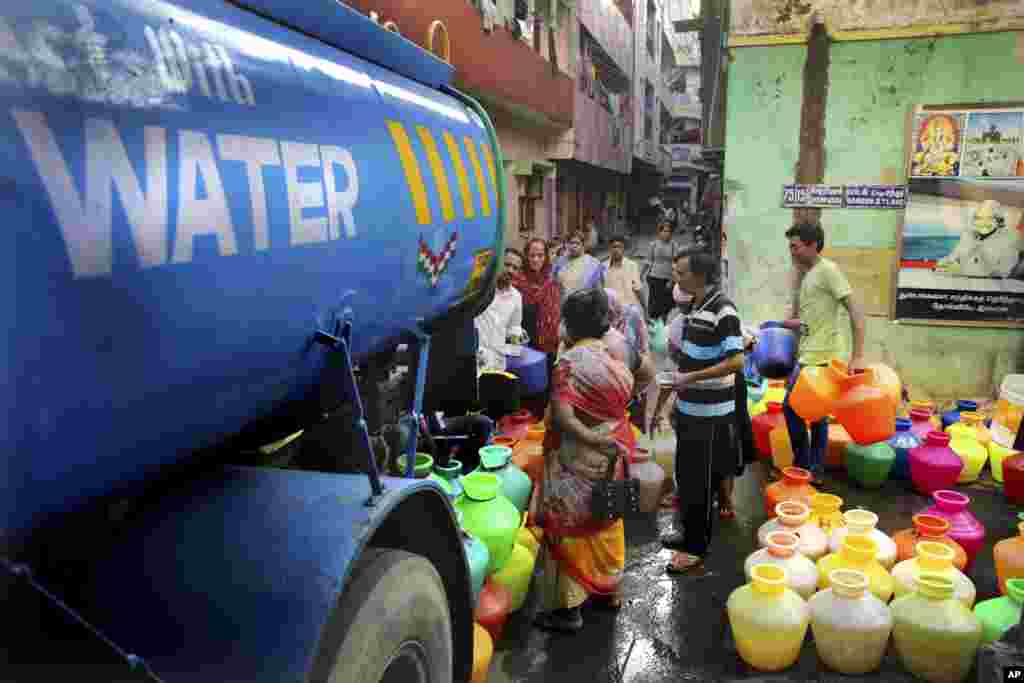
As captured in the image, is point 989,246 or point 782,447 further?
point 989,246

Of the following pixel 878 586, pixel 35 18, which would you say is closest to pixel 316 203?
pixel 35 18

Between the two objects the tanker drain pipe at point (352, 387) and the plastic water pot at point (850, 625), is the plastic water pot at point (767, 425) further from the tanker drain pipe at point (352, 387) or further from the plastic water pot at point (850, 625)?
the tanker drain pipe at point (352, 387)

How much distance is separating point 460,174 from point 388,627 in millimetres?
1437

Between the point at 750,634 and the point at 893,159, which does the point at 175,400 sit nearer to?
the point at 750,634

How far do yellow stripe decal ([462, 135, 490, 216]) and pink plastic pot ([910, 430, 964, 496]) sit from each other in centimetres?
360

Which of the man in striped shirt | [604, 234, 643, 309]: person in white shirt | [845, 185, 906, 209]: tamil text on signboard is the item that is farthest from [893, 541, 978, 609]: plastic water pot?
[845, 185, 906, 209]: tamil text on signboard

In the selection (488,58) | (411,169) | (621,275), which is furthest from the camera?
(488,58)

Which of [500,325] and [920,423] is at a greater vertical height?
[500,325]

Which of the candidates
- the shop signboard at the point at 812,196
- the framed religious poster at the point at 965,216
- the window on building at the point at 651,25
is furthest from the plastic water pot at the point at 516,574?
the window on building at the point at 651,25

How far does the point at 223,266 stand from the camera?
1.21 metres

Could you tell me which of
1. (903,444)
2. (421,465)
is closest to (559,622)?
(421,465)

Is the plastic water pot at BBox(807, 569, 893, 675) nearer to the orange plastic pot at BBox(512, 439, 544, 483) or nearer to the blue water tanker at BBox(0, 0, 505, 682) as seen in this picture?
the blue water tanker at BBox(0, 0, 505, 682)

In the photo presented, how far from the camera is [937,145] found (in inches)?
251

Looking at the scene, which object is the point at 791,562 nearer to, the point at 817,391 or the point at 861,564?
the point at 861,564
